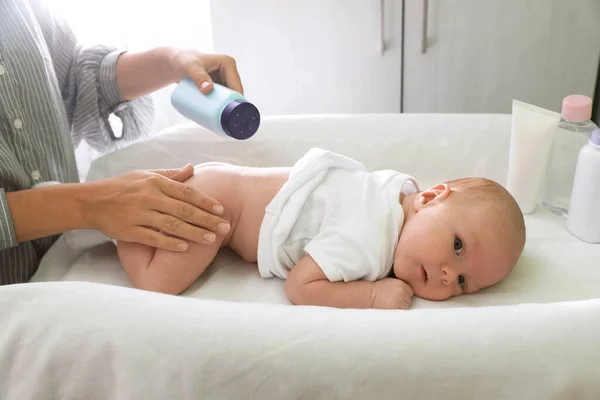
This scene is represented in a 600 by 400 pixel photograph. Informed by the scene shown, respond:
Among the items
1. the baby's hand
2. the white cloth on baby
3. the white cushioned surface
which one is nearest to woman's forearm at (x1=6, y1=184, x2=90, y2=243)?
the white cushioned surface

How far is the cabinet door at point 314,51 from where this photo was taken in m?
1.64

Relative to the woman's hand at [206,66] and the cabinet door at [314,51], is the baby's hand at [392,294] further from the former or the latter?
the cabinet door at [314,51]

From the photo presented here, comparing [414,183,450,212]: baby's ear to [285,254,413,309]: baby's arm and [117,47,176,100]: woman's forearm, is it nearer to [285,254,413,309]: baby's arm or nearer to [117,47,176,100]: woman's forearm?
[285,254,413,309]: baby's arm

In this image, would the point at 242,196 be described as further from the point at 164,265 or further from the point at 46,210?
the point at 46,210

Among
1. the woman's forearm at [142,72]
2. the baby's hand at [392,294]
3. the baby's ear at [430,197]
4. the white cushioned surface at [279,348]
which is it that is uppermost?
the woman's forearm at [142,72]

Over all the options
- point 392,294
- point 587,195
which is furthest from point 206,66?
point 587,195

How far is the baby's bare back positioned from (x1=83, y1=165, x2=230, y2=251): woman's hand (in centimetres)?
7

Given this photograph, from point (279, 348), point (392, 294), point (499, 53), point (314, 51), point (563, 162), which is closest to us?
point (279, 348)

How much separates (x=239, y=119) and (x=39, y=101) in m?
0.36

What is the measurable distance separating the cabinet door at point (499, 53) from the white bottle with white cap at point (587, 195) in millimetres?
601

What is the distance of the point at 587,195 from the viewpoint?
1054 mm

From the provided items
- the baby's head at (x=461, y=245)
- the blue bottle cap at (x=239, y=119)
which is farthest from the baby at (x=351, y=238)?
the blue bottle cap at (x=239, y=119)

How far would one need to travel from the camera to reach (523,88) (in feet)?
5.35

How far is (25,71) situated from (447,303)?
787 mm
